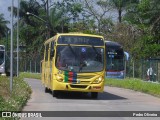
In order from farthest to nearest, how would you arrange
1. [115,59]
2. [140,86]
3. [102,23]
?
[102,23] < [115,59] < [140,86]

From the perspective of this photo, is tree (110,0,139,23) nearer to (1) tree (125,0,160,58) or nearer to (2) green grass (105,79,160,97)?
(1) tree (125,0,160,58)

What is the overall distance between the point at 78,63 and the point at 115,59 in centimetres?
2229

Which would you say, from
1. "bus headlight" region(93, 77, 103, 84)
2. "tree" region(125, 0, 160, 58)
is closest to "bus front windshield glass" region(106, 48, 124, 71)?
"tree" region(125, 0, 160, 58)

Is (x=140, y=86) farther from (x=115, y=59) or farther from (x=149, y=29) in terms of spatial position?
(x=149, y=29)

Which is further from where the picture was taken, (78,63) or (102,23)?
(102,23)

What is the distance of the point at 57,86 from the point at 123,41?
134 ft

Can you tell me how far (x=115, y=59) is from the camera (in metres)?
45.2

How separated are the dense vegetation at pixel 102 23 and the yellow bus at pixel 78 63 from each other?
97.9ft

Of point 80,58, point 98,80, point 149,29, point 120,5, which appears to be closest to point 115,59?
point 149,29

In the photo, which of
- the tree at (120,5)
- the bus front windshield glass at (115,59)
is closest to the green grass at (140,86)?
the bus front windshield glass at (115,59)

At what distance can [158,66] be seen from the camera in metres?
37.6

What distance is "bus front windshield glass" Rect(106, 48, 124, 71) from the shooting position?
148ft

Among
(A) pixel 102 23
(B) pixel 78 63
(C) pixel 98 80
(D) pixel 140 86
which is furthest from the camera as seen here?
(A) pixel 102 23

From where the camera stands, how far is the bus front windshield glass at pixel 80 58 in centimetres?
2314
